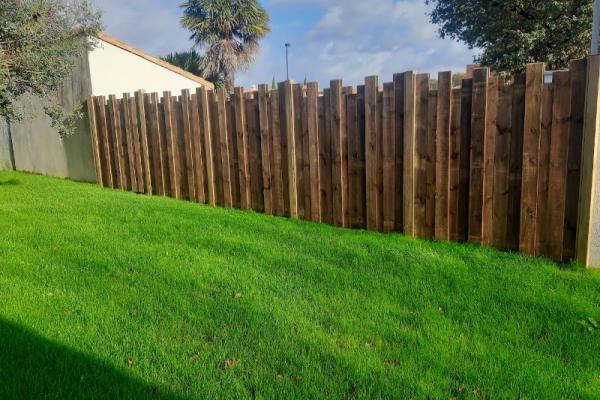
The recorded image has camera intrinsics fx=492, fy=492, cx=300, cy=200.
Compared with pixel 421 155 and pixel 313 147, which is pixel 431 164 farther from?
pixel 313 147

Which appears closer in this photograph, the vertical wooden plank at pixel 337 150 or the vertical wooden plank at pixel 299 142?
the vertical wooden plank at pixel 337 150

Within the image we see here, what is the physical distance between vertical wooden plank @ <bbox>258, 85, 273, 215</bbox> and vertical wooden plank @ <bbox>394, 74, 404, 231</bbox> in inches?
81.1

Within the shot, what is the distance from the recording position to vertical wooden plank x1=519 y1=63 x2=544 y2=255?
457 cm

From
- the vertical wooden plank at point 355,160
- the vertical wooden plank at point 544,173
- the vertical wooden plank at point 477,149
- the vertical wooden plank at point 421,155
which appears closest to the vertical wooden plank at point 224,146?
the vertical wooden plank at point 355,160

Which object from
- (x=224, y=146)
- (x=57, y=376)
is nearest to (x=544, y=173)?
(x=57, y=376)

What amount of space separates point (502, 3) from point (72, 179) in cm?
1541

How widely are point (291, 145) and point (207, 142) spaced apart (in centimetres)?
184

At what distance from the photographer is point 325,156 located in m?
6.38

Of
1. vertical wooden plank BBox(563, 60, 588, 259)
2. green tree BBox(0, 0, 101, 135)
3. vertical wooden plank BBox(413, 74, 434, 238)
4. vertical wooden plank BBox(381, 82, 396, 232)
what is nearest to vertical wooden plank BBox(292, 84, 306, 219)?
vertical wooden plank BBox(381, 82, 396, 232)

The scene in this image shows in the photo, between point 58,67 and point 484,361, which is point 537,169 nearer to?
point 484,361

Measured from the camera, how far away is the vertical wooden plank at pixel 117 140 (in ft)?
31.7

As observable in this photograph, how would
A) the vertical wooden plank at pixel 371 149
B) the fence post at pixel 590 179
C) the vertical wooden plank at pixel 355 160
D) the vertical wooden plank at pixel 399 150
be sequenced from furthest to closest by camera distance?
the vertical wooden plank at pixel 355 160
the vertical wooden plank at pixel 371 149
the vertical wooden plank at pixel 399 150
the fence post at pixel 590 179

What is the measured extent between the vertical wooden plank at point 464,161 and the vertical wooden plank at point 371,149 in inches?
40.3

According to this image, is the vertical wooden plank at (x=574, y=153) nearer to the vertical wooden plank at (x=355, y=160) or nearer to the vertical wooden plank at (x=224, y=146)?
the vertical wooden plank at (x=355, y=160)
